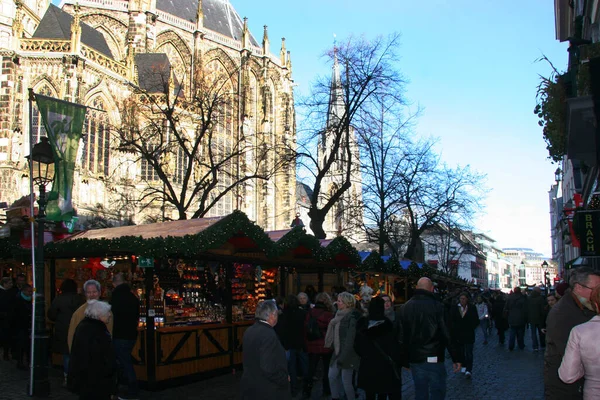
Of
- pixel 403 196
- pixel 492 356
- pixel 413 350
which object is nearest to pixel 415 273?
pixel 403 196

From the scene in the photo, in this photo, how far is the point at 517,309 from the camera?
16250mm

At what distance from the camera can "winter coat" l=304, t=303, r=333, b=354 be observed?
32.1 feet

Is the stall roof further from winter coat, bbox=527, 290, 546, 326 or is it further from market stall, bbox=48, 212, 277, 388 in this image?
winter coat, bbox=527, 290, 546, 326

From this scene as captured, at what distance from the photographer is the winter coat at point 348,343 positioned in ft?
26.8

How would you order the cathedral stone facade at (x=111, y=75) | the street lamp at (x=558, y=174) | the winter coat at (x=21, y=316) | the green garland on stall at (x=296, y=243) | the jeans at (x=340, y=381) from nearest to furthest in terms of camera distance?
the jeans at (x=340, y=381) < the winter coat at (x=21, y=316) < the green garland on stall at (x=296, y=243) < the street lamp at (x=558, y=174) < the cathedral stone facade at (x=111, y=75)

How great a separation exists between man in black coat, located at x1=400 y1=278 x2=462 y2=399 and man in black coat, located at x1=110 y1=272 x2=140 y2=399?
172 inches

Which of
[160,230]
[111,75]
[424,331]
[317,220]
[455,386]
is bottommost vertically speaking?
[455,386]

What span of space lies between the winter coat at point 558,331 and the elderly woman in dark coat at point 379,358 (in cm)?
213

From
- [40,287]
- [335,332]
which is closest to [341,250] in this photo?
[335,332]

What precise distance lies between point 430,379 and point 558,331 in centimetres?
209

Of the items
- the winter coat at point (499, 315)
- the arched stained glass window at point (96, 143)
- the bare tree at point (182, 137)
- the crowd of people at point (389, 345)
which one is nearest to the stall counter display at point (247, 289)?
the crowd of people at point (389, 345)

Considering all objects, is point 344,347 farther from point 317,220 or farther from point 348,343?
point 317,220

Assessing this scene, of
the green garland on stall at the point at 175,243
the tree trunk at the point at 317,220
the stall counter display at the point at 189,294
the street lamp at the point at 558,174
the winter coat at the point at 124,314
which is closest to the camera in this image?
the winter coat at the point at 124,314

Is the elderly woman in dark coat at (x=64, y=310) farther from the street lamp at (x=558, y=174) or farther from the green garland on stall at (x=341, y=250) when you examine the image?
the street lamp at (x=558, y=174)
